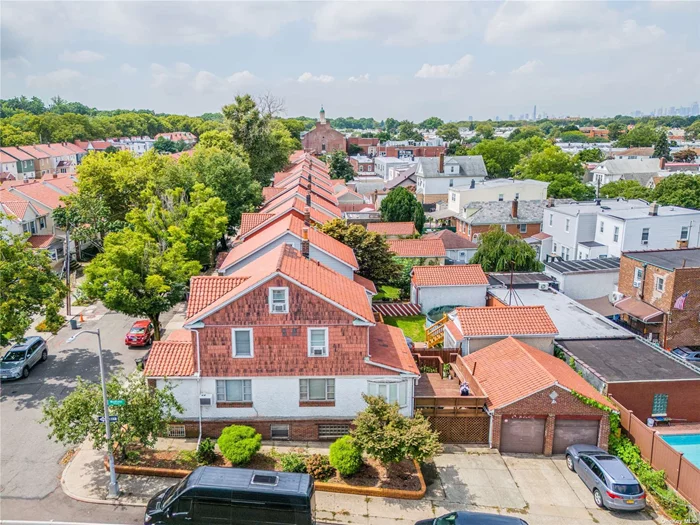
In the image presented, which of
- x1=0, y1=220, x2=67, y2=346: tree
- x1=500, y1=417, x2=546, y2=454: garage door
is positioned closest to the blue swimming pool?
x1=500, y1=417, x2=546, y2=454: garage door

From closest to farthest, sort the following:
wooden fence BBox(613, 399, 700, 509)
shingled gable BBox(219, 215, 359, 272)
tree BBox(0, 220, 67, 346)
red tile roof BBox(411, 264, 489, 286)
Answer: wooden fence BBox(613, 399, 700, 509) → tree BBox(0, 220, 67, 346) → shingled gable BBox(219, 215, 359, 272) → red tile roof BBox(411, 264, 489, 286)

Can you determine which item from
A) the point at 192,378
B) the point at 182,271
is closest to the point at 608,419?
the point at 192,378

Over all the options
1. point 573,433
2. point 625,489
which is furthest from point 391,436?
point 573,433

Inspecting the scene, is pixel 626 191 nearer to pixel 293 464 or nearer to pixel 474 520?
pixel 293 464

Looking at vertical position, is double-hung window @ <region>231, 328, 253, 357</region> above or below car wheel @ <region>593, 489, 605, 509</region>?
above

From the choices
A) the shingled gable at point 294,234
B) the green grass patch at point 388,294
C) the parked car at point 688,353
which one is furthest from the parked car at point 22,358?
the parked car at point 688,353

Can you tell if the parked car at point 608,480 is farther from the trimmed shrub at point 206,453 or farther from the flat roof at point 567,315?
the trimmed shrub at point 206,453

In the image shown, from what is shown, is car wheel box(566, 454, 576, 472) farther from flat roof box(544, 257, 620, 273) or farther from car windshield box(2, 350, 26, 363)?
car windshield box(2, 350, 26, 363)

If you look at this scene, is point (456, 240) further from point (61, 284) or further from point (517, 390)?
point (61, 284)
